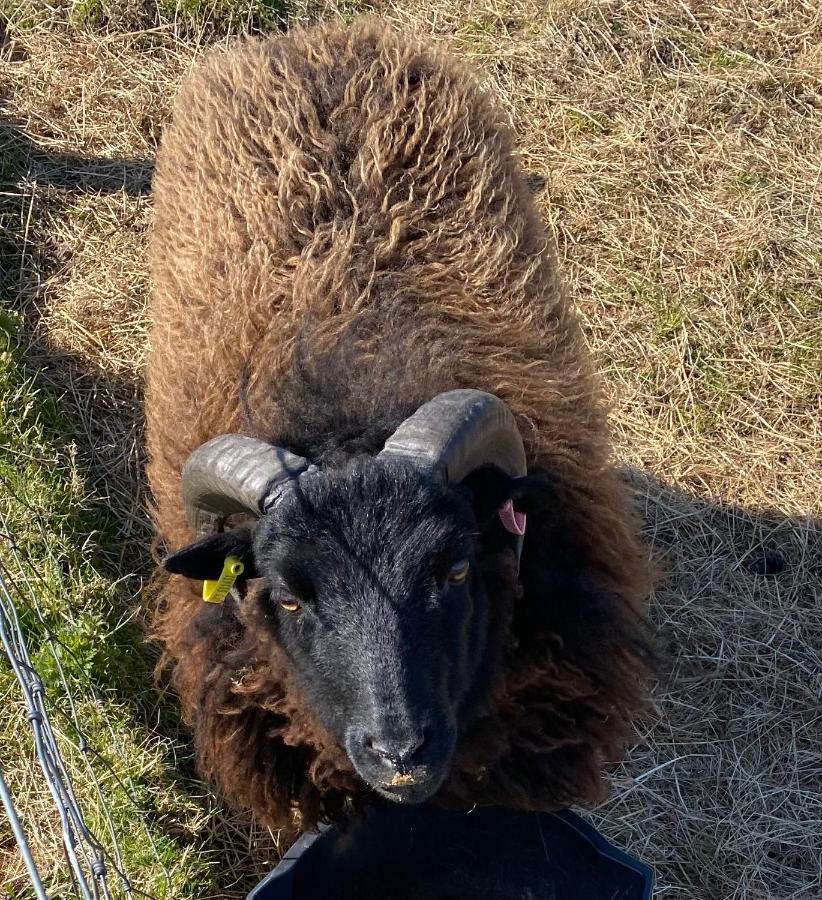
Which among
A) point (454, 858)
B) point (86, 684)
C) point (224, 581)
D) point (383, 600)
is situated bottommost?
point (86, 684)

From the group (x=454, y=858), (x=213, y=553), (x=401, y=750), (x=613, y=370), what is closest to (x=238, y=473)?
(x=213, y=553)

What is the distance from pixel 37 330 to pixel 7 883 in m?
3.05

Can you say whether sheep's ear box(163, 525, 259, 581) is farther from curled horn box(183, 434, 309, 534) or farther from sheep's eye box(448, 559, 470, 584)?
sheep's eye box(448, 559, 470, 584)

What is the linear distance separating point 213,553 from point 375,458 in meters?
0.61

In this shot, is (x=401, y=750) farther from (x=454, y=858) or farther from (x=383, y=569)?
(x=454, y=858)

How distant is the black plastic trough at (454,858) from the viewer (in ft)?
11.8

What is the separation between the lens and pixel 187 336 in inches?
166

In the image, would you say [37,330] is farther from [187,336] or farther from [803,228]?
[803,228]

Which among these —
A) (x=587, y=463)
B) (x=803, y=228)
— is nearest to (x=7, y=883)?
(x=587, y=463)

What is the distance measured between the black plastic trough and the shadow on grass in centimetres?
68

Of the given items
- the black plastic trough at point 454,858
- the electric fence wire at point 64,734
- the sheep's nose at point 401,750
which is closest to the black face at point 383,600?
the sheep's nose at point 401,750

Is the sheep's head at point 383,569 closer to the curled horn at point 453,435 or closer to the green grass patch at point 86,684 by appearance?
the curled horn at point 453,435

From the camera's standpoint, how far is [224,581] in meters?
3.14

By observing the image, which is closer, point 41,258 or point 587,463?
point 587,463
